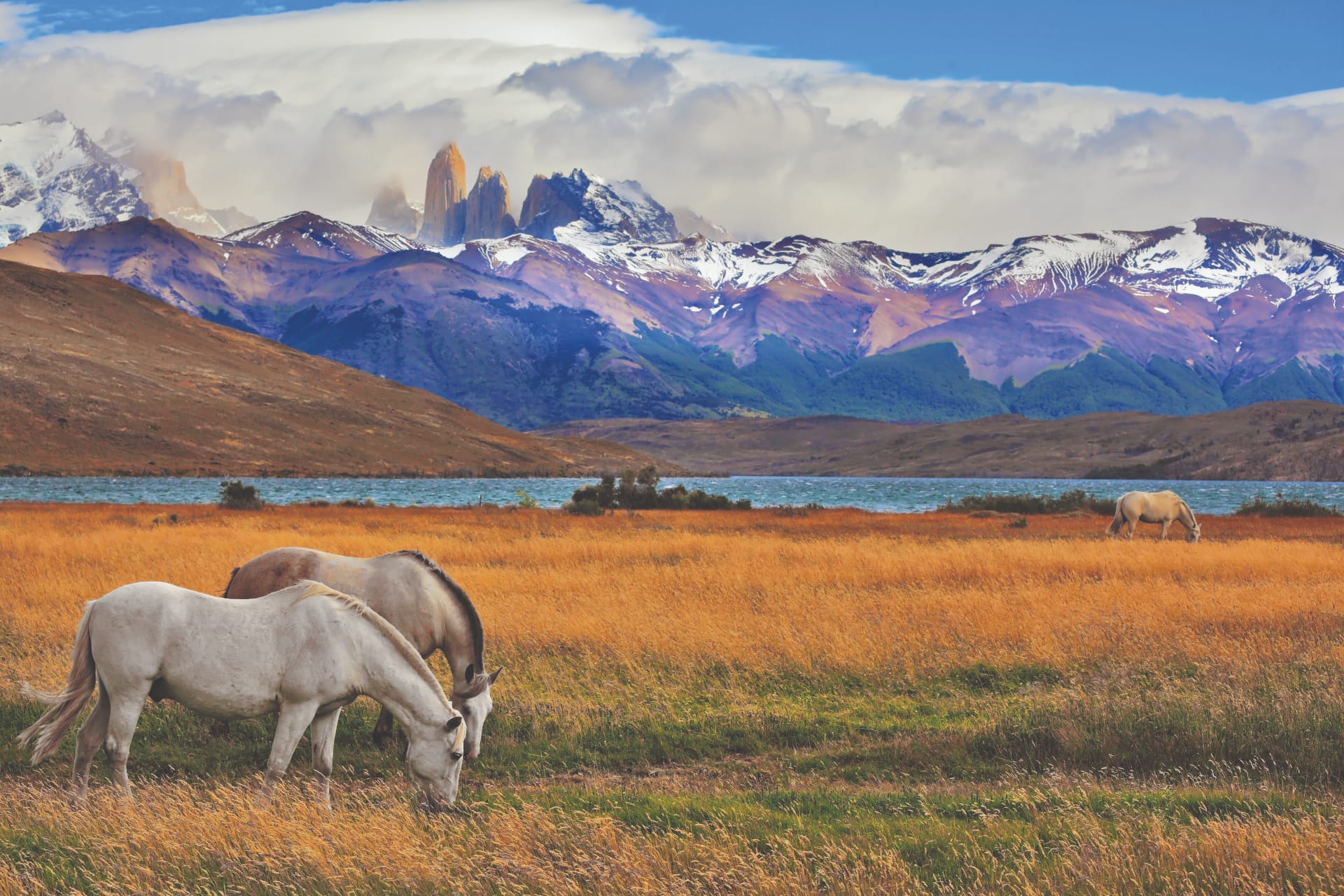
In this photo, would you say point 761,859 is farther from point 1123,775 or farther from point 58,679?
point 58,679

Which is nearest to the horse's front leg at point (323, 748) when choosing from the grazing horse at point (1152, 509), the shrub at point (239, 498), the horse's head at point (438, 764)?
the horse's head at point (438, 764)

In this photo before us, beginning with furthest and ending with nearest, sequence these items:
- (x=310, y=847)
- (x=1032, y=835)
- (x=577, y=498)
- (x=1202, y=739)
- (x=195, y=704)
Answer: (x=577, y=498), (x=1202, y=739), (x=195, y=704), (x=1032, y=835), (x=310, y=847)

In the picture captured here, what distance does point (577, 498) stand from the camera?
57.0 meters

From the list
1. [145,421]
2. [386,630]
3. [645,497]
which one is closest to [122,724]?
[386,630]

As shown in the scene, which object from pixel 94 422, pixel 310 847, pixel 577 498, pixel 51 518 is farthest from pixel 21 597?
pixel 94 422

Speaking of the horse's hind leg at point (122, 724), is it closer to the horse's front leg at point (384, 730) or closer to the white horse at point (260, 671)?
the white horse at point (260, 671)

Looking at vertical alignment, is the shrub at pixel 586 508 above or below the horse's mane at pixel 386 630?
below

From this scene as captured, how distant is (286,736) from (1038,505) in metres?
62.8

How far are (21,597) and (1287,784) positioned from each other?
805 inches

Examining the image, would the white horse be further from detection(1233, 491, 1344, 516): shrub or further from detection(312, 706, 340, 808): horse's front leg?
detection(1233, 491, 1344, 516): shrub

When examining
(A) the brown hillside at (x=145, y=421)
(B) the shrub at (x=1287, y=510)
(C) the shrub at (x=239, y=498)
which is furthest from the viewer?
(A) the brown hillside at (x=145, y=421)

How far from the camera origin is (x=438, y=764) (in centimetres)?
872

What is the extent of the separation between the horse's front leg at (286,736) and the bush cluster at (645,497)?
47771 mm

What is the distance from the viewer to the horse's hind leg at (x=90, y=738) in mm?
9023
